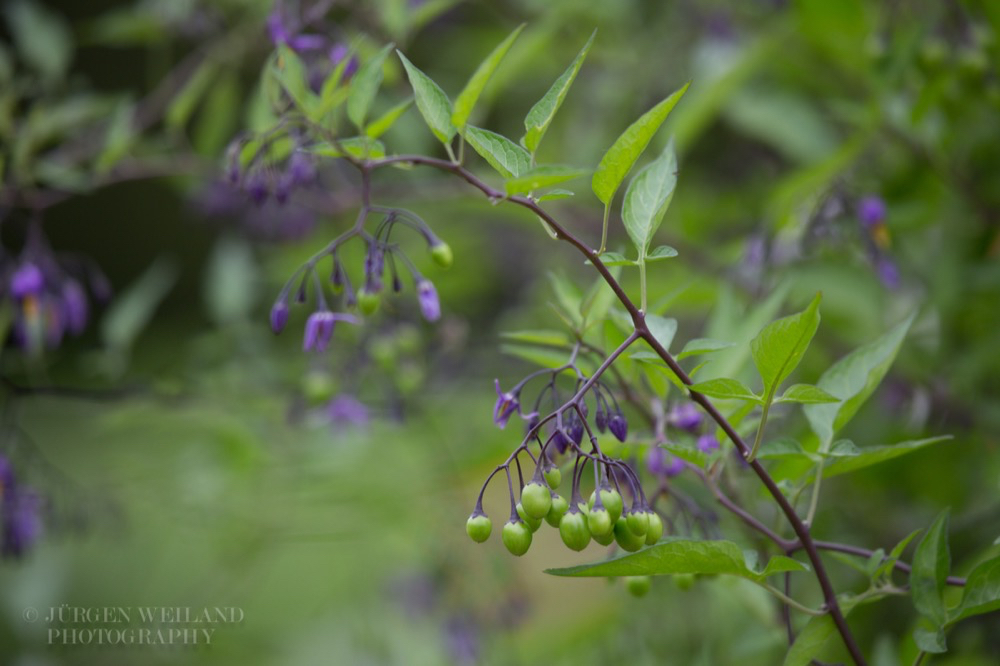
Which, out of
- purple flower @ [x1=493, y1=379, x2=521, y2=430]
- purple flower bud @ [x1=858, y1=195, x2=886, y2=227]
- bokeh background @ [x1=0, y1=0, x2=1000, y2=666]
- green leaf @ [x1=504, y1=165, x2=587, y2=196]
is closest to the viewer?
green leaf @ [x1=504, y1=165, x2=587, y2=196]

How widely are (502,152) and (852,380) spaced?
315mm

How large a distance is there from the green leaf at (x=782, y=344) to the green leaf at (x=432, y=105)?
0.23 meters

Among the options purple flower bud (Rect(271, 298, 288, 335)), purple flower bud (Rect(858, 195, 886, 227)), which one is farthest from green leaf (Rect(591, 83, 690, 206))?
purple flower bud (Rect(858, 195, 886, 227))

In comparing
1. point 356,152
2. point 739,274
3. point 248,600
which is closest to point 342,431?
point 739,274

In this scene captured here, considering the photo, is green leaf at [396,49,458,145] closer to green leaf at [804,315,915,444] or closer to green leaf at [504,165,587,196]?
green leaf at [504,165,587,196]

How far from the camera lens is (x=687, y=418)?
0.67 metres

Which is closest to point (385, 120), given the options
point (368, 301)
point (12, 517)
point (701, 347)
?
point (368, 301)

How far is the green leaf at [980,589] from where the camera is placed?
1.71 feet

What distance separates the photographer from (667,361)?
50cm

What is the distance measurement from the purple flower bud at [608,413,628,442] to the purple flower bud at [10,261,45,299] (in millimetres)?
734

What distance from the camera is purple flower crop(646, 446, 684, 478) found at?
67cm

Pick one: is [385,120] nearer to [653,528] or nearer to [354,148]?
[354,148]

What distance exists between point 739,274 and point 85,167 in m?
1.62

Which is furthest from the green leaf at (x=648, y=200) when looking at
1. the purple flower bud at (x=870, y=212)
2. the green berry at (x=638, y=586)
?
the purple flower bud at (x=870, y=212)
